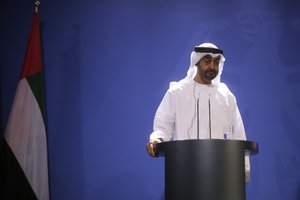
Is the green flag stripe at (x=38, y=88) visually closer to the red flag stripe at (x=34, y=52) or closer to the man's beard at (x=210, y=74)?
the red flag stripe at (x=34, y=52)

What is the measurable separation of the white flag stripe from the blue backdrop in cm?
23

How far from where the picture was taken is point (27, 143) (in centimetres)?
278

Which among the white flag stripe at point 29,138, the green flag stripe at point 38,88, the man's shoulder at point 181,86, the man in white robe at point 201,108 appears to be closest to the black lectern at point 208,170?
the man in white robe at point 201,108

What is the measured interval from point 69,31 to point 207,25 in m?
1.19

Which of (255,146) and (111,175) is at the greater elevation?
(255,146)

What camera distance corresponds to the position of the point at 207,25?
3338mm

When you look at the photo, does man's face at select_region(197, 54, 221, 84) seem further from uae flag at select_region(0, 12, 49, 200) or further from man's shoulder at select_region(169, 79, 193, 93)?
uae flag at select_region(0, 12, 49, 200)

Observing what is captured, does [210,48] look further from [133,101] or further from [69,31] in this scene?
[69,31]

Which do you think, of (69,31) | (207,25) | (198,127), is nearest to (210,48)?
(198,127)

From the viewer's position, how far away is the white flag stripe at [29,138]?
2746mm

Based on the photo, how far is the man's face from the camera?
2666 millimetres

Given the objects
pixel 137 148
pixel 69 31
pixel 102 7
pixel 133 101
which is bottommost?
pixel 137 148

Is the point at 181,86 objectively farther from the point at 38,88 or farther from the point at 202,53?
the point at 38,88

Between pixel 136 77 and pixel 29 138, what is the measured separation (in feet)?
3.27
